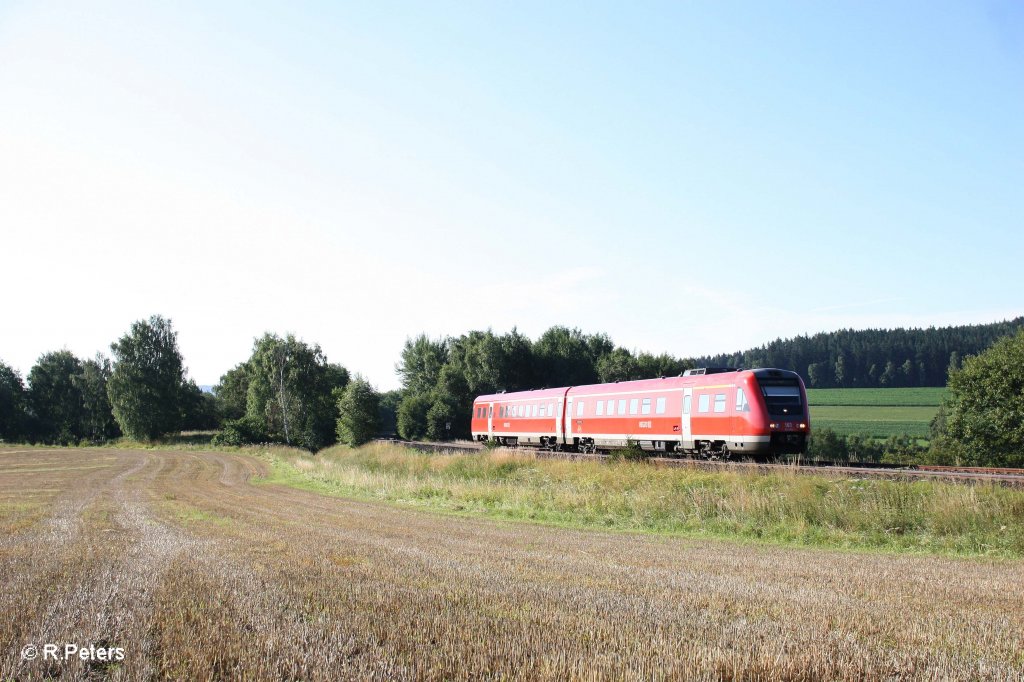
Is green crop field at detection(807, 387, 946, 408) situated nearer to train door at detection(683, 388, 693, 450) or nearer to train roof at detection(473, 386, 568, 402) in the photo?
train roof at detection(473, 386, 568, 402)

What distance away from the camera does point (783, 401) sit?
26.0 metres

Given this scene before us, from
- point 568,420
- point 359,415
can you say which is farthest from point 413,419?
point 568,420

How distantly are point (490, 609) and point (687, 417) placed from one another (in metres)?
23.1

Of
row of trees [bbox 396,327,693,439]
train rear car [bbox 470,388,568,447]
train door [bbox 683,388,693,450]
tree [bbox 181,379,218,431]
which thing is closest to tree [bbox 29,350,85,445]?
tree [bbox 181,379,218,431]

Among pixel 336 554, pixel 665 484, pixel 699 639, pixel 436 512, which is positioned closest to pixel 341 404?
pixel 436 512

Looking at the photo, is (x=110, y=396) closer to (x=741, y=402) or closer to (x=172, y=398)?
(x=172, y=398)

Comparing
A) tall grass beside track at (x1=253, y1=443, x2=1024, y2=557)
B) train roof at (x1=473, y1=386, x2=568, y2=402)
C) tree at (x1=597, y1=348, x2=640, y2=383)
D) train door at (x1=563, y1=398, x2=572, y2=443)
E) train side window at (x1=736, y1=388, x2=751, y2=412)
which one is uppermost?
tree at (x1=597, y1=348, x2=640, y2=383)

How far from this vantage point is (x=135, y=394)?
86.8 m

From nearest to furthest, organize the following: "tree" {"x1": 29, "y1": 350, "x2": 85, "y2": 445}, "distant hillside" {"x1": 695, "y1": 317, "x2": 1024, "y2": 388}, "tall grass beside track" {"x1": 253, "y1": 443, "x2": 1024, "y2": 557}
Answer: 1. "tall grass beside track" {"x1": 253, "y1": 443, "x2": 1024, "y2": 557}
2. "tree" {"x1": 29, "y1": 350, "x2": 85, "y2": 445}
3. "distant hillside" {"x1": 695, "y1": 317, "x2": 1024, "y2": 388}

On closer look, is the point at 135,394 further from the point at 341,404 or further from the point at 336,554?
the point at 336,554

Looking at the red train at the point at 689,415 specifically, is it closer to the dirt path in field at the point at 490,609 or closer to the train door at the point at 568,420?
the train door at the point at 568,420

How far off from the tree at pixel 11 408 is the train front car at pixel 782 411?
348ft

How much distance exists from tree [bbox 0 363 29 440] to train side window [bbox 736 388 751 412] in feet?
345

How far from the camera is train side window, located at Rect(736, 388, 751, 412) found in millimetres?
25719
